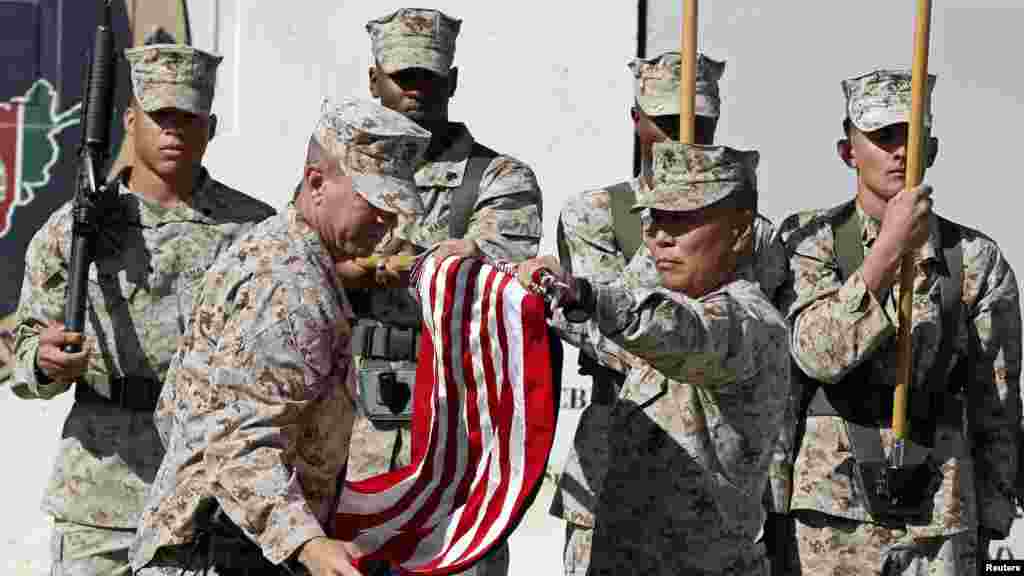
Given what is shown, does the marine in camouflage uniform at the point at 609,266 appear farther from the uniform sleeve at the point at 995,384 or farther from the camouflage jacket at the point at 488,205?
the uniform sleeve at the point at 995,384

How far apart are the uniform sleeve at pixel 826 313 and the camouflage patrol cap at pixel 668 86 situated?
489 mm

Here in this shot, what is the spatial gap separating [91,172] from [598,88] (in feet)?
6.34

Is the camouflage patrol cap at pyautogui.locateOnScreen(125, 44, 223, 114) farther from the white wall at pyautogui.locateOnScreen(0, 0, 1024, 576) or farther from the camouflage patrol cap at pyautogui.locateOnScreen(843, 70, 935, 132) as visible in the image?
the camouflage patrol cap at pyautogui.locateOnScreen(843, 70, 935, 132)

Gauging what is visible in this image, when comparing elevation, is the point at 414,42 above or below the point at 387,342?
above

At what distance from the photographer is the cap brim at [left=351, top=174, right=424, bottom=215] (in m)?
3.69

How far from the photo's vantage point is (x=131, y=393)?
5.29m

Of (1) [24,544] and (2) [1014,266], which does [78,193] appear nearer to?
(1) [24,544]

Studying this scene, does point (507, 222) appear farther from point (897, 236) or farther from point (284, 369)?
point (284, 369)

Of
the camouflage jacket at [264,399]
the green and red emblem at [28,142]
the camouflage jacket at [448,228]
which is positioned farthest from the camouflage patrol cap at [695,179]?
the green and red emblem at [28,142]

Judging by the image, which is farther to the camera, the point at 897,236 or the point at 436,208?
the point at 436,208

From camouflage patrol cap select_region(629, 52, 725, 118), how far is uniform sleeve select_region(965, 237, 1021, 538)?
2.75 ft

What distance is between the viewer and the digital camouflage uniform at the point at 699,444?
13.7ft

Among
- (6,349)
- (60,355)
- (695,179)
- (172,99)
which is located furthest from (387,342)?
(6,349)

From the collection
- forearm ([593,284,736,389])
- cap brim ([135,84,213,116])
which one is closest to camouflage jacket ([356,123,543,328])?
cap brim ([135,84,213,116])
